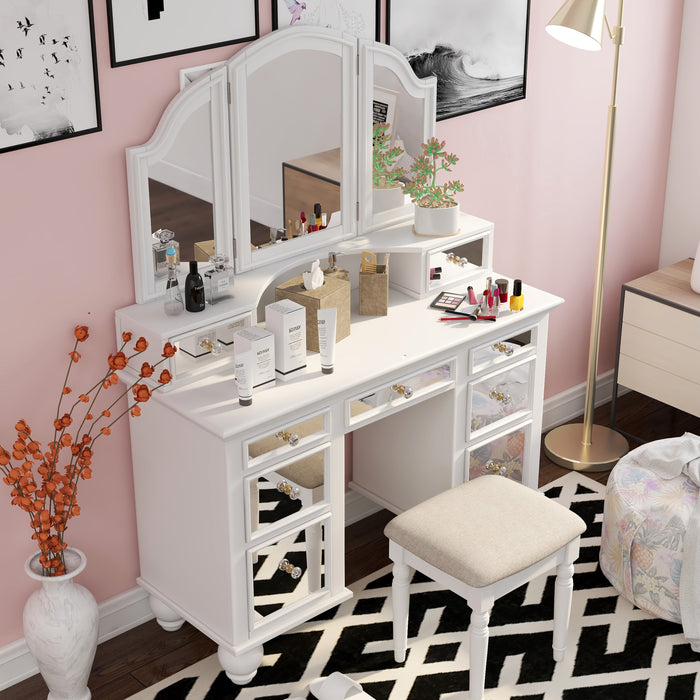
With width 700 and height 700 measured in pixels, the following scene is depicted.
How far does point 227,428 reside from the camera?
97.9 inches

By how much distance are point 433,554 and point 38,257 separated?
1.17 m

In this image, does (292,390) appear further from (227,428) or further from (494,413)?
(494,413)

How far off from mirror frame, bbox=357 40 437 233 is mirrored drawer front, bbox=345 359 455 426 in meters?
0.47

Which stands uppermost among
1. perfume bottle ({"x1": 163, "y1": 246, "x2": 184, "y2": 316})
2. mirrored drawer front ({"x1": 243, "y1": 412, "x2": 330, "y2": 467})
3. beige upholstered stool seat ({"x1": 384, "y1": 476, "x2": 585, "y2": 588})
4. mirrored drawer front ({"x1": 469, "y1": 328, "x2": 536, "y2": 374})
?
perfume bottle ({"x1": 163, "y1": 246, "x2": 184, "y2": 316})

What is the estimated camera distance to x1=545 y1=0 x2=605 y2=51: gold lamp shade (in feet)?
10.1

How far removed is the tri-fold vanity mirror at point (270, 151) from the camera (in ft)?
8.62

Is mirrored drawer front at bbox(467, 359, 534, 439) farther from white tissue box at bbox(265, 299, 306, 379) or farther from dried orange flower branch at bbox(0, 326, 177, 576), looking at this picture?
dried orange flower branch at bbox(0, 326, 177, 576)

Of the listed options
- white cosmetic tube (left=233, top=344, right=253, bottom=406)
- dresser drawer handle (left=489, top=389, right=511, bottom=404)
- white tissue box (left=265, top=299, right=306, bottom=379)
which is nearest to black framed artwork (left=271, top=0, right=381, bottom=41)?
white tissue box (left=265, top=299, right=306, bottom=379)

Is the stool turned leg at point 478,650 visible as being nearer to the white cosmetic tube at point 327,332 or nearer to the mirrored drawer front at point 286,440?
the mirrored drawer front at point 286,440

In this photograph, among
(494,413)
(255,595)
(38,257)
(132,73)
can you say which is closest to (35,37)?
(132,73)

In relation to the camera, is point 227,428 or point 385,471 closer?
point 227,428

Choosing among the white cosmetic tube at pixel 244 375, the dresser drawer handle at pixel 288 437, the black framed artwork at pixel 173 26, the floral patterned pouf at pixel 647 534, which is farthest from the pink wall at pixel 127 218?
the floral patterned pouf at pixel 647 534

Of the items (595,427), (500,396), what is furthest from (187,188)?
(595,427)

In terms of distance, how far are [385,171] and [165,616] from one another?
1375 millimetres
